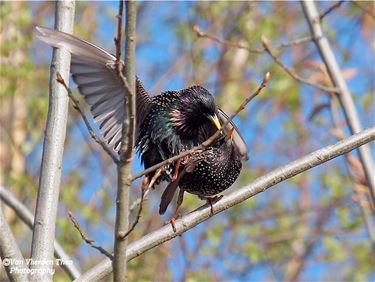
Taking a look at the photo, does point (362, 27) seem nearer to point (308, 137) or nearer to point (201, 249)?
point (308, 137)

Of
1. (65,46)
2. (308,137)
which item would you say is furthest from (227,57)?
(65,46)

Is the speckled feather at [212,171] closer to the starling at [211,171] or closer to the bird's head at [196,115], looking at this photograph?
the starling at [211,171]

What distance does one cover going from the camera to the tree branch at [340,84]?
3.70 metres

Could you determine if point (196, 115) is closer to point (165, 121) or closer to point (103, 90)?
point (165, 121)

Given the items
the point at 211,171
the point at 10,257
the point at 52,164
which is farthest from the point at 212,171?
the point at 10,257

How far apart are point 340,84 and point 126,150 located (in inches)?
83.4

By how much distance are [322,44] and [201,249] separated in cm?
302

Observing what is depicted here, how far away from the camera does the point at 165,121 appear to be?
342 centimetres

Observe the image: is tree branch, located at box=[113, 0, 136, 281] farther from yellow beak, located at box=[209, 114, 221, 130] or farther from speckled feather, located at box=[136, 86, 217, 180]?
yellow beak, located at box=[209, 114, 221, 130]

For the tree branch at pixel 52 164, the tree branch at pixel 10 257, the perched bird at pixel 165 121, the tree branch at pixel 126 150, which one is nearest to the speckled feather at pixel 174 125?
the perched bird at pixel 165 121

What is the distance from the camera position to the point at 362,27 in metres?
8.50

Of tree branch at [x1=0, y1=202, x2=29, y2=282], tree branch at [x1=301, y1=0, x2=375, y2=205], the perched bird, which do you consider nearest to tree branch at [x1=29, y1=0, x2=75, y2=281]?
tree branch at [x1=0, y1=202, x2=29, y2=282]

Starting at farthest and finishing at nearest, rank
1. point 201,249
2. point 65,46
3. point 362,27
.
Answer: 1. point 362,27
2. point 201,249
3. point 65,46

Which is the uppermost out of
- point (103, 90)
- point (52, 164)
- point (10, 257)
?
point (103, 90)
